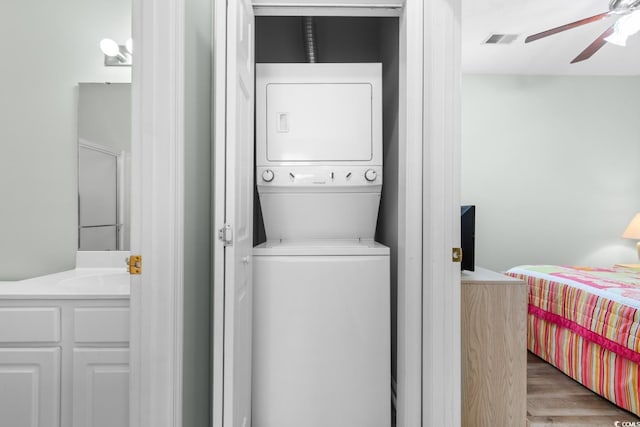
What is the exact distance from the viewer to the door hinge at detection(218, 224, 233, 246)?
1.32m

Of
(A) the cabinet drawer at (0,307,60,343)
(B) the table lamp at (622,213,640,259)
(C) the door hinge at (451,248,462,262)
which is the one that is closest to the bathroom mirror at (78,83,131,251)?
(A) the cabinet drawer at (0,307,60,343)

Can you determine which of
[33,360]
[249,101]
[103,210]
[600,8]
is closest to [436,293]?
[249,101]

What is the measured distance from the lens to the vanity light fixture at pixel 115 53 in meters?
2.11

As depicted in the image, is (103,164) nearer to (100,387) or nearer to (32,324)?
(32,324)

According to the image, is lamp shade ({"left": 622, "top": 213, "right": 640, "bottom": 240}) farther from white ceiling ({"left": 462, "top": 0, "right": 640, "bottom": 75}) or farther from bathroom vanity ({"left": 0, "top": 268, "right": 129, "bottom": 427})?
bathroom vanity ({"left": 0, "top": 268, "right": 129, "bottom": 427})

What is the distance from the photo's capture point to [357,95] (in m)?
2.19

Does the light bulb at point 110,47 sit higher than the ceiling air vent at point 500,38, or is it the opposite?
the ceiling air vent at point 500,38

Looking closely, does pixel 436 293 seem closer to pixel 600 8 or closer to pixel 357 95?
pixel 357 95

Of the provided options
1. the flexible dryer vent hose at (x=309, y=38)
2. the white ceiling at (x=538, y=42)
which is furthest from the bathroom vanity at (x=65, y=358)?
the white ceiling at (x=538, y=42)

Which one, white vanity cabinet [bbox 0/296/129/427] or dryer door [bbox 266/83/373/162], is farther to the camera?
dryer door [bbox 266/83/373/162]

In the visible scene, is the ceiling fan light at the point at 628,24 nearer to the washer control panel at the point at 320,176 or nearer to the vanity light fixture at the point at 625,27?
the vanity light fixture at the point at 625,27

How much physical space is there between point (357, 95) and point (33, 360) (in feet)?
6.52

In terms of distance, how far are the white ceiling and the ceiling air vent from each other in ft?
0.15

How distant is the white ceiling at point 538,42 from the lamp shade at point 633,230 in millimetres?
1691
